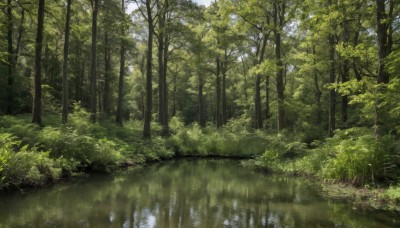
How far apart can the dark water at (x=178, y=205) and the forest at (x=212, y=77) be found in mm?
1214

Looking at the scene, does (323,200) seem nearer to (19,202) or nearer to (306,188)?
(306,188)

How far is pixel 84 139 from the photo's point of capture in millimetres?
13719

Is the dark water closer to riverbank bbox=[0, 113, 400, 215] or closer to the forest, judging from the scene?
riverbank bbox=[0, 113, 400, 215]

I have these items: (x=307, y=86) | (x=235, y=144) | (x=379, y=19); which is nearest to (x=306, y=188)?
(x=379, y=19)

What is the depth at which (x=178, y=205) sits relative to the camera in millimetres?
9031

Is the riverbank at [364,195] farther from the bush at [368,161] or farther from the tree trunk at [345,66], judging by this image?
the tree trunk at [345,66]

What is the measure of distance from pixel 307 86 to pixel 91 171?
20253 mm

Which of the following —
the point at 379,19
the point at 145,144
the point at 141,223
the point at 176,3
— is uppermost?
the point at 176,3

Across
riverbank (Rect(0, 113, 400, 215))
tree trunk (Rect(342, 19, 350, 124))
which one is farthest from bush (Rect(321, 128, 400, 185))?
tree trunk (Rect(342, 19, 350, 124))

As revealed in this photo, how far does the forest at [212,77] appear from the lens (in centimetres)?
1090

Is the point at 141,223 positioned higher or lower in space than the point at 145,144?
lower

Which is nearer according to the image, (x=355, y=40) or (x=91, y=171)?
(x=91, y=171)

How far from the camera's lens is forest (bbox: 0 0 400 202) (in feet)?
35.8

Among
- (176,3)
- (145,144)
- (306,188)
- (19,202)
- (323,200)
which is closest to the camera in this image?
(19,202)
